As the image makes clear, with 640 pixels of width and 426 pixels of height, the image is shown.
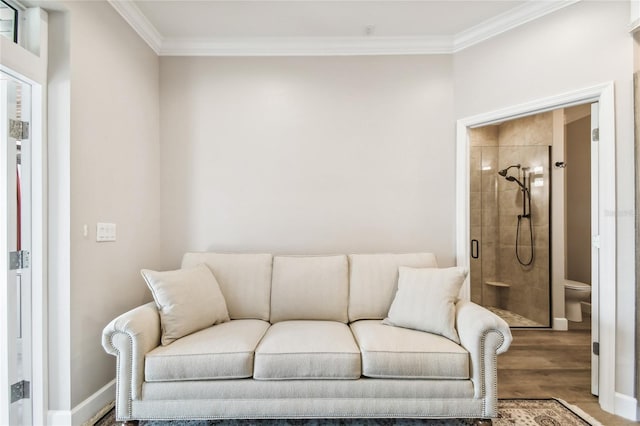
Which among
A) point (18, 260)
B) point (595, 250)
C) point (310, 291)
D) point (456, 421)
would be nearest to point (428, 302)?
point (456, 421)

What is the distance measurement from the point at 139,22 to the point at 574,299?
206 inches

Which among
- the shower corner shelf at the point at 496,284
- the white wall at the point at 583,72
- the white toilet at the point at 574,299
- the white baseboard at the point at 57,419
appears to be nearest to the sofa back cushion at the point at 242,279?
the white baseboard at the point at 57,419

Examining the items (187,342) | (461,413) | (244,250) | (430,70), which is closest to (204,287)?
(187,342)

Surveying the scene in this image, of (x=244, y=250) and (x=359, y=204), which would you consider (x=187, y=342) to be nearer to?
(x=244, y=250)

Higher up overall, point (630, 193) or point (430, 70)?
point (430, 70)

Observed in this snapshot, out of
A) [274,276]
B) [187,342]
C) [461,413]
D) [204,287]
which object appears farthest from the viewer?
[274,276]

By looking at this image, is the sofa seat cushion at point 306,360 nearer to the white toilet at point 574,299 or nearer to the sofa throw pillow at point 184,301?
the sofa throw pillow at point 184,301

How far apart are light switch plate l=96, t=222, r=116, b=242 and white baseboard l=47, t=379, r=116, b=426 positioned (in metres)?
0.98

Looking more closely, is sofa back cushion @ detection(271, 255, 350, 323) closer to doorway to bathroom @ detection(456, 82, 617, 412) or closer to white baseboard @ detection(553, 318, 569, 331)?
doorway to bathroom @ detection(456, 82, 617, 412)

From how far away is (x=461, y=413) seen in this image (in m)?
1.75

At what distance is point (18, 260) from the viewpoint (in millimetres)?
1739

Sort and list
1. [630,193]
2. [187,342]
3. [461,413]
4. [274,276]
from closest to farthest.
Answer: [461,413] < [187,342] < [630,193] < [274,276]

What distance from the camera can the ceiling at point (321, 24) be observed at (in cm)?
236

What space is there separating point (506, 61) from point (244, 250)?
8.66 feet
